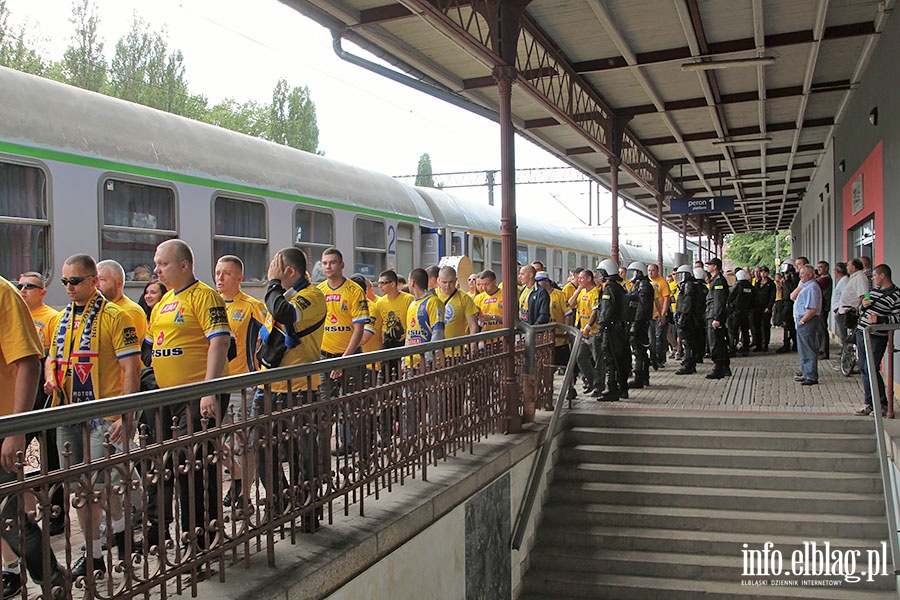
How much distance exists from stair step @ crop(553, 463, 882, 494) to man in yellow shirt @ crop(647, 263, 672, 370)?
5775mm

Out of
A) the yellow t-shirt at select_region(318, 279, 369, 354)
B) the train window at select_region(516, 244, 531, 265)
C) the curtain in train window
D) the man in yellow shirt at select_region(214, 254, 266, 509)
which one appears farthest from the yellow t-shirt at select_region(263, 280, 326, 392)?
the train window at select_region(516, 244, 531, 265)

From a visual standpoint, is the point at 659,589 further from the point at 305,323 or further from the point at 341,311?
the point at 305,323

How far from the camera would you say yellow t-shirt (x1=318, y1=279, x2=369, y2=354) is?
6.88m

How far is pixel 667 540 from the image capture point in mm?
7559

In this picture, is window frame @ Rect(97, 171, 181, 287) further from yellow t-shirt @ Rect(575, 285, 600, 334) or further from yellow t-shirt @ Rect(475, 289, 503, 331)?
yellow t-shirt @ Rect(575, 285, 600, 334)

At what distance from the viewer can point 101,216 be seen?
24.5ft

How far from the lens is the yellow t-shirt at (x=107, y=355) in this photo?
4500mm

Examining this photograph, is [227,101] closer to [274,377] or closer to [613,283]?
[613,283]

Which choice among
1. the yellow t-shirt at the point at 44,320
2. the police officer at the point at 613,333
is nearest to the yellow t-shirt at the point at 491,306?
the police officer at the point at 613,333

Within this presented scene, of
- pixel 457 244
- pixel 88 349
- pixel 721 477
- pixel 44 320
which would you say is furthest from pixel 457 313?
pixel 457 244

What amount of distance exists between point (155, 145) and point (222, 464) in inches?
217

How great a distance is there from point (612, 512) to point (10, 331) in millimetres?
6035

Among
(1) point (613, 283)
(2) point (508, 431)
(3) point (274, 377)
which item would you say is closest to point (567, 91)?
(1) point (613, 283)

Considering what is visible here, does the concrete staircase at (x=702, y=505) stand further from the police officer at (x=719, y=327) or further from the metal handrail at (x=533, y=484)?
the police officer at (x=719, y=327)
